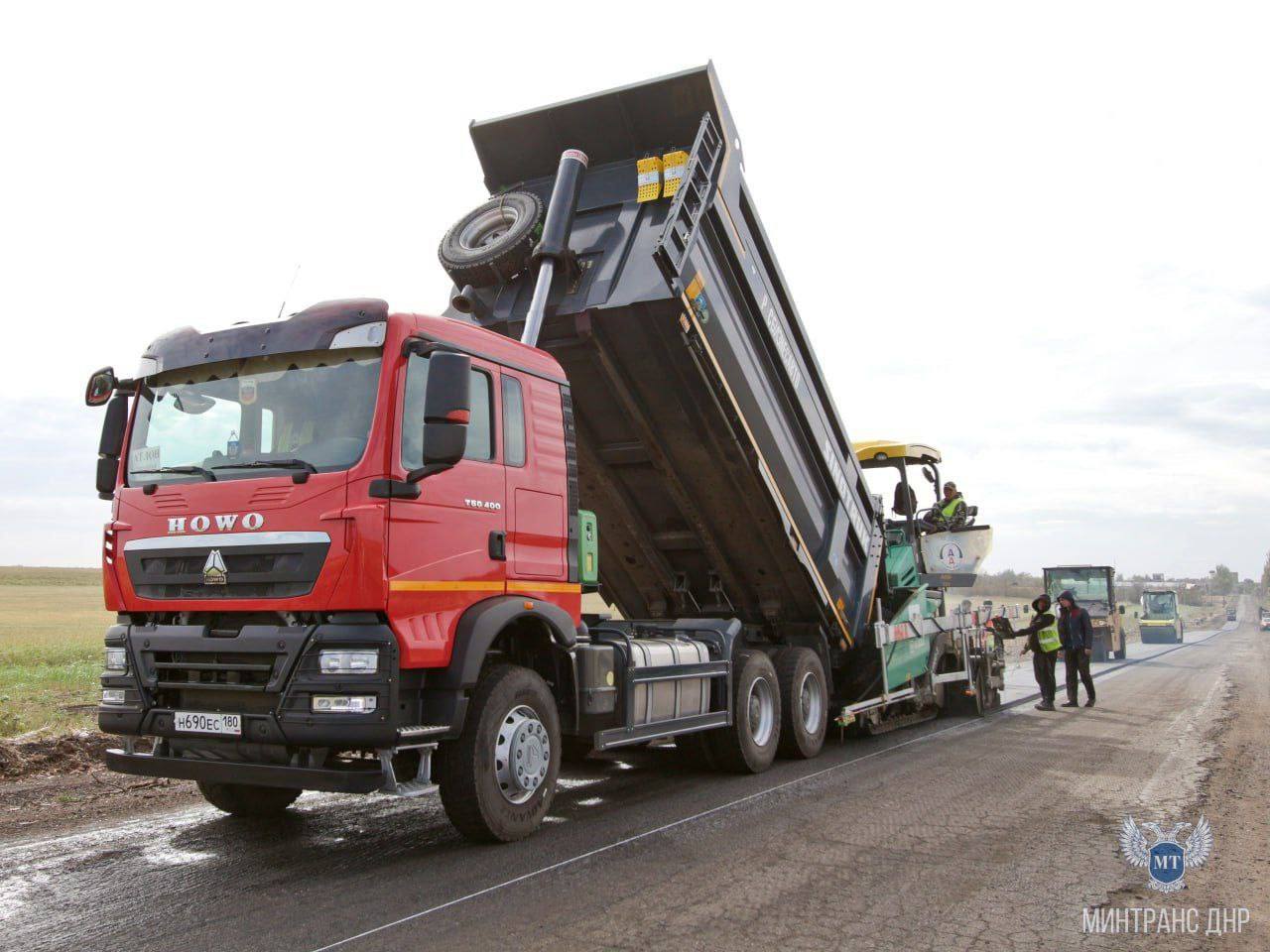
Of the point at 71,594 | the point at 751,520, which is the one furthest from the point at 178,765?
the point at 71,594

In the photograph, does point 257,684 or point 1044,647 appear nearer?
point 257,684

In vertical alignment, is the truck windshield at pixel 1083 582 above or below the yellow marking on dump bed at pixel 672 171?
below

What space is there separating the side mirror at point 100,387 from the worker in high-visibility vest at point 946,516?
847cm

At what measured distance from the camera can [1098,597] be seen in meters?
29.5

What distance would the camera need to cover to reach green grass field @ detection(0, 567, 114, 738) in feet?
33.2

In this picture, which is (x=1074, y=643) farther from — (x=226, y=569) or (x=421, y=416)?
(x=226, y=569)

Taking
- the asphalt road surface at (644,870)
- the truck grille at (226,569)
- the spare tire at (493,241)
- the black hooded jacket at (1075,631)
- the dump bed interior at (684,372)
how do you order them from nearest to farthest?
the asphalt road surface at (644,870), the truck grille at (226,569), the dump bed interior at (684,372), the spare tire at (493,241), the black hooded jacket at (1075,631)

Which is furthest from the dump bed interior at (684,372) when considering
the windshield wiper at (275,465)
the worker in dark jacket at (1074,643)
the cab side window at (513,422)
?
the worker in dark jacket at (1074,643)

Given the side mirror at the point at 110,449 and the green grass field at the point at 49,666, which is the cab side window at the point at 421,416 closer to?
the side mirror at the point at 110,449

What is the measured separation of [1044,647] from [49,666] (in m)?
16.0

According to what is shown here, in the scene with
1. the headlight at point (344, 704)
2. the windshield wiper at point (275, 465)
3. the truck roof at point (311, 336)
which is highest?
the truck roof at point (311, 336)

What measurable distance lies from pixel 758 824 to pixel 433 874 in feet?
6.89

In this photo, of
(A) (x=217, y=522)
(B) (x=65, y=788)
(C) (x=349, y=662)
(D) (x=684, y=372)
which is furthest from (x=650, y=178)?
(B) (x=65, y=788)

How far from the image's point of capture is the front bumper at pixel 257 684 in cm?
477
